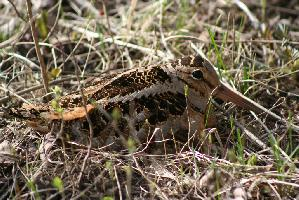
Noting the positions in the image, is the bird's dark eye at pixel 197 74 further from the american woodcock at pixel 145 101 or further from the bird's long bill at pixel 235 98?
the bird's long bill at pixel 235 98

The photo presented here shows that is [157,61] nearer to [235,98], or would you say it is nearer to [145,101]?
[235,98]

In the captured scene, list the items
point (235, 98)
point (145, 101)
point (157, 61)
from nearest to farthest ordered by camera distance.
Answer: point (145, 101) → point (235, 98) → point (157, 61)

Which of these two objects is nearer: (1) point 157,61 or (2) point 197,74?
(2) point 197,74

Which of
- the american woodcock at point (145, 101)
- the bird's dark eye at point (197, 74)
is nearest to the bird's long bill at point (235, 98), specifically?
the american woodcock at point (145, 101)

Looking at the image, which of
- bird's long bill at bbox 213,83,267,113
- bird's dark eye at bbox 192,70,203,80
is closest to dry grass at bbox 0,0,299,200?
bird's long bill at bbox 213,83,267,113

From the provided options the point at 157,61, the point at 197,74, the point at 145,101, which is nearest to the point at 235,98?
the point at 197,74

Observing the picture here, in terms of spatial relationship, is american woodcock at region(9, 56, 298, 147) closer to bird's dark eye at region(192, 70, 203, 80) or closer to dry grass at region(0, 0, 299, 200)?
bird's dark eye at region(192, 70, 203, 80)
